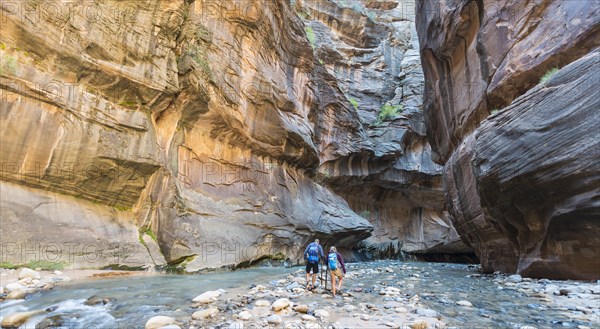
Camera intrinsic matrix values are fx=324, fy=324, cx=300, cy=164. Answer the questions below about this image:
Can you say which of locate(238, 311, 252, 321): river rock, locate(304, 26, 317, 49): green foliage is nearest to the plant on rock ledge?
locate(304, 26, 317, 49): green foliage

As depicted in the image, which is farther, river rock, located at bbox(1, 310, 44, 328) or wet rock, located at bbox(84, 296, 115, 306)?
wet rock, located at bbox(84, 296, 115, 306)

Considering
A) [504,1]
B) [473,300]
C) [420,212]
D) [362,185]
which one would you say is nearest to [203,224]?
[473,300]

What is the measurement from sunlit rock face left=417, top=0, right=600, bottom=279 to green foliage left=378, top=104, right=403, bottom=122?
16.1m

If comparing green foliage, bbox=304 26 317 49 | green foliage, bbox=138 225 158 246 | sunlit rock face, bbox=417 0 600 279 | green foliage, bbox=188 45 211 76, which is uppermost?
green foliage, bbox=304 26 317 49

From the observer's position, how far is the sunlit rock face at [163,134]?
9.70m

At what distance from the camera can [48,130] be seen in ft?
32.9

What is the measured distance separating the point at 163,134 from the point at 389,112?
23594 millimetres

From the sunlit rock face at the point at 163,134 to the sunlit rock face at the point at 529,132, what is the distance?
Answer: 362 inches

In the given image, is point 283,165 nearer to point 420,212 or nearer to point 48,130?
point 48,130

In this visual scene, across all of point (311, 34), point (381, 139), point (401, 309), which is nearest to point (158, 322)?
point (401, 309)

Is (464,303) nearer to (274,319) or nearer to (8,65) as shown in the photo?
(274,319)

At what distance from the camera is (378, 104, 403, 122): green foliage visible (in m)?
31.7

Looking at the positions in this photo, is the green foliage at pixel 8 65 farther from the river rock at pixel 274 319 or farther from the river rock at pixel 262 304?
the river rock at pixel 274 319

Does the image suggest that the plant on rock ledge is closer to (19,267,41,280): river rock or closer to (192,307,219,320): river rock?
(19,267,41,280): river rock
